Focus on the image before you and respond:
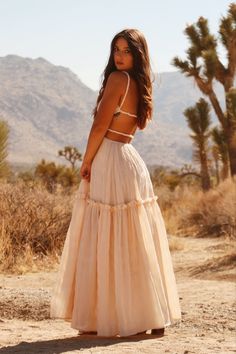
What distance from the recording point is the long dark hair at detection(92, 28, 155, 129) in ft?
14.2

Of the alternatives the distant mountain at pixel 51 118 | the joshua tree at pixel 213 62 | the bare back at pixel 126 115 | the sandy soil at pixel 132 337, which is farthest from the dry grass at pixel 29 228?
the distant mountain at pixel 51 118

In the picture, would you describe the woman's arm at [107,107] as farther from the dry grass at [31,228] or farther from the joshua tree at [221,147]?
the joshua tree at [221,147]

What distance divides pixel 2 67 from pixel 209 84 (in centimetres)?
12368

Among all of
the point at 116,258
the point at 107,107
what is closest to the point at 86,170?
the point at 107,107

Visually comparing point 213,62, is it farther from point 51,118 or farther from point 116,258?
point 51,118

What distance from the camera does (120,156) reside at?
4336 mm

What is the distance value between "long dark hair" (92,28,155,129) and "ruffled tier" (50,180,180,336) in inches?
22.5

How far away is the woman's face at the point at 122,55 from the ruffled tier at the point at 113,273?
0.83 metres

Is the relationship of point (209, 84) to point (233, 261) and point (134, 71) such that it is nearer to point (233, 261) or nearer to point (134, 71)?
point (233, 261)

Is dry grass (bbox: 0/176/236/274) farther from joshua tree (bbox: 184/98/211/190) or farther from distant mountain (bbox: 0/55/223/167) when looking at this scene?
distant mountain (bbox: 0/55/223/167)

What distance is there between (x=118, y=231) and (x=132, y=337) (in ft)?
2.12

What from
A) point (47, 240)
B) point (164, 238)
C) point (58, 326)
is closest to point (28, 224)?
point (47, 240)

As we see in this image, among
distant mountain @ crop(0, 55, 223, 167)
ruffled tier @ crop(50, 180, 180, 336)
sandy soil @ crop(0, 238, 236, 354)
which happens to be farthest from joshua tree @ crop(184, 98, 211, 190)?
distant mountain @ crop(0, 55, 223, 167)

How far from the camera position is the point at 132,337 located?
426 cm
